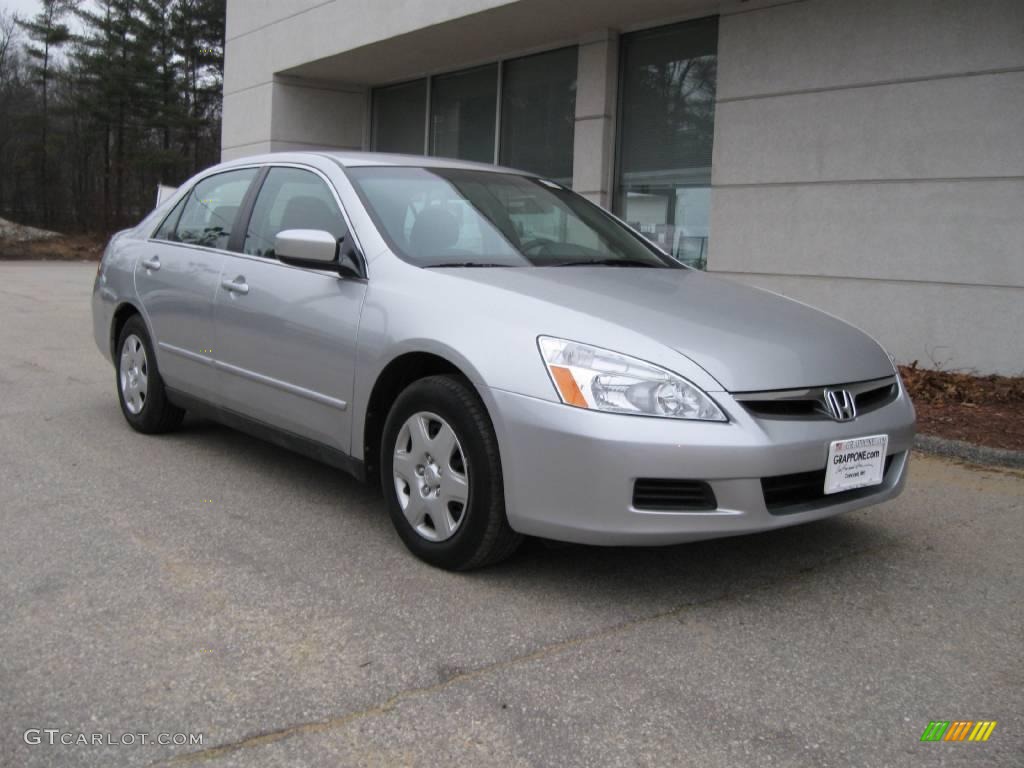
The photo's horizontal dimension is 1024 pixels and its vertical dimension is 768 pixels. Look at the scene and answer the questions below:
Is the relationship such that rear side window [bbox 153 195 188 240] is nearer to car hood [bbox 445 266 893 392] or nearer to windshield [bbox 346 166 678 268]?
windshield [bbox 346 166 678 268]

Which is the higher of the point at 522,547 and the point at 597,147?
the point at 597,147

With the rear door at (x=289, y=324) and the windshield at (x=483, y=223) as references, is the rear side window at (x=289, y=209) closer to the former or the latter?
the rear door at (x=289, y=324)

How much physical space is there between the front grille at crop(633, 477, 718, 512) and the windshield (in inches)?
51.6

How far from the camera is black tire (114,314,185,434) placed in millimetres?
5688

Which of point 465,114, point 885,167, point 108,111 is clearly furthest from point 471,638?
point 108,111

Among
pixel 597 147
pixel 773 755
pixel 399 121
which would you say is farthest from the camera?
pixel 399 121

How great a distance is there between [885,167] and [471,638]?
6.86 metres

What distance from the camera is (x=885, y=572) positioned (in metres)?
3.93

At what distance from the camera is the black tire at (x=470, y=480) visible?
3484mm

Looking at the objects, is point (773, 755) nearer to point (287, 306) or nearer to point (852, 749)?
point (852, 749)

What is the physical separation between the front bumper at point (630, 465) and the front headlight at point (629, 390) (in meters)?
0.04

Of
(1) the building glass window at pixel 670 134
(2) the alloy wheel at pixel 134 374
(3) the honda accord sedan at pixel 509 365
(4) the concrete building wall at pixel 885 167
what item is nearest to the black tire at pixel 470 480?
(3) the honda accord sedan at pixel 509 365

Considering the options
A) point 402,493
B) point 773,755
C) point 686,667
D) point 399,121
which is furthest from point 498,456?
point 399,121

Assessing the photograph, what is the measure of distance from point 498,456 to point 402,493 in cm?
59
